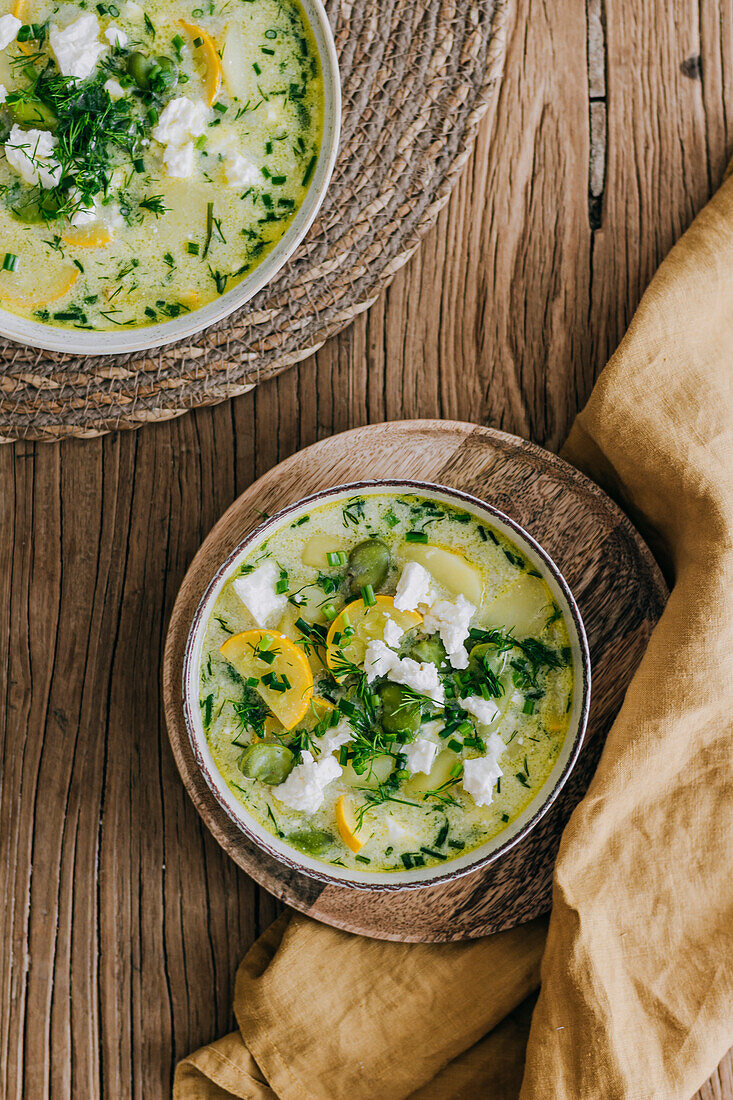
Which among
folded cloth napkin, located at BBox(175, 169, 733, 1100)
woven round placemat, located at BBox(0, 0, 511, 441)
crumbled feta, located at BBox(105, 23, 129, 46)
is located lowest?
folded cloth napkin, located at BBox(175, 169, 733, 1100)

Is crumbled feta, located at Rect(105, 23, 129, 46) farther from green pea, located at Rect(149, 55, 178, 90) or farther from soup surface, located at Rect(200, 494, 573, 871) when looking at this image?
soup surface, located at Rect(200, 494, 573, 871)

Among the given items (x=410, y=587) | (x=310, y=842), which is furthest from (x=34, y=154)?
(x=310, y=842)

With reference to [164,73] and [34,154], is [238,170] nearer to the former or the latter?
[164,73]

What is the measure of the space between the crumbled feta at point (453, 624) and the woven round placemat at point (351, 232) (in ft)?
2.74

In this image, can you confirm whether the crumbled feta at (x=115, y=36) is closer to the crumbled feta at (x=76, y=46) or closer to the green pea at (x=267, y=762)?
the crumbled feta at (x=76, y=46)

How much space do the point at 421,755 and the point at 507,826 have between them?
0.30 metres

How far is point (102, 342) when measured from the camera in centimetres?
212

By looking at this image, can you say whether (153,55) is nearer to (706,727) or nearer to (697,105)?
(697,105)

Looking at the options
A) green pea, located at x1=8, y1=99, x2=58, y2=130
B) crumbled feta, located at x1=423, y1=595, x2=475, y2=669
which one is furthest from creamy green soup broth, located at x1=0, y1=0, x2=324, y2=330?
crumbled feta, located at x1=423, y1=595, x2=475, y2=669

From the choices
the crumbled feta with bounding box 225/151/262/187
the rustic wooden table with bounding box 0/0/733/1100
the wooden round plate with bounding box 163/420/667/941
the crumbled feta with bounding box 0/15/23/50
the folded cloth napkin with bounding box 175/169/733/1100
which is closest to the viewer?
the crumbled feta with bounding box 0/15/23/50

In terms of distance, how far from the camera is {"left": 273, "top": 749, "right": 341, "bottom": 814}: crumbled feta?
2059 millimetres

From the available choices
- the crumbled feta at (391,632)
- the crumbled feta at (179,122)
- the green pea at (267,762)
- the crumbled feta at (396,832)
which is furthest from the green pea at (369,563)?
the crumbled feta at (179,122)

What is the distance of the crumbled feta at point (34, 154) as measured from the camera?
6.60 ft

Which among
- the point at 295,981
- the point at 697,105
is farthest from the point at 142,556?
the point at 697,105
